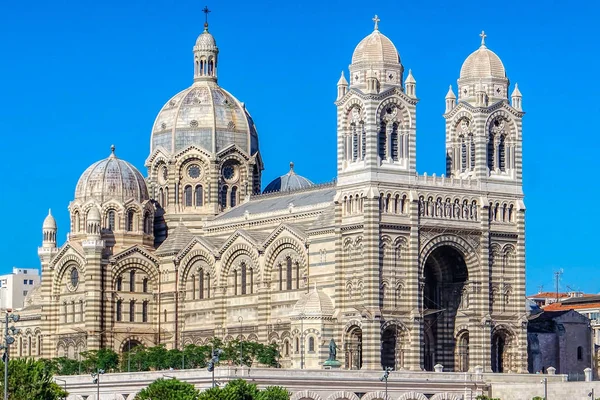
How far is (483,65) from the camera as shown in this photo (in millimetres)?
120688

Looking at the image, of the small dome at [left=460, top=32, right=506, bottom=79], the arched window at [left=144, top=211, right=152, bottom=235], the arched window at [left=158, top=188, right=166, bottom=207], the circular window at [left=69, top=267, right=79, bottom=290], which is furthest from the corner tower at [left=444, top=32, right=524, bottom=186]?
the circular window at [left=69, top=267, right=79, bottom=290]

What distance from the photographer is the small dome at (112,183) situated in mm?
133125

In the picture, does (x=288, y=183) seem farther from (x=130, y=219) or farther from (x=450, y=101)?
(x=450, y=101)

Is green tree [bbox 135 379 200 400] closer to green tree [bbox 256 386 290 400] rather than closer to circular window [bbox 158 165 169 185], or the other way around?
green tree [bbox 256 386 290 400]

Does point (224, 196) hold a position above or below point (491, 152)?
below

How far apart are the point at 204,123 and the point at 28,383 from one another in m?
42.5

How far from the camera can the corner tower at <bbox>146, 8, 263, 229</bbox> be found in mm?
135500

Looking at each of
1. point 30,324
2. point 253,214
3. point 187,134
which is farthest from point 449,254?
point 30,324

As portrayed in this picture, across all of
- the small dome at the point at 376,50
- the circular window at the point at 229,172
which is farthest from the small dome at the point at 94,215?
the small dome at the point at 376,50

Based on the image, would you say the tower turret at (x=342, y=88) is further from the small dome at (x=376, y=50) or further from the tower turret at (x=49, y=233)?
the tower turret at (x=49, y=233)

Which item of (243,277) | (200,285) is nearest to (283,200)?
(243,277)

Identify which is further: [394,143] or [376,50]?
[394,143]

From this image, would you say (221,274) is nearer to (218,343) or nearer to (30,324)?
(218,343)

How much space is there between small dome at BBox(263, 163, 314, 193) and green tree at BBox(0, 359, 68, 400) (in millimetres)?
42419
